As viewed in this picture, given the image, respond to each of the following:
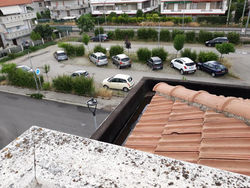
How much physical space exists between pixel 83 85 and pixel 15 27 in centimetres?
2760

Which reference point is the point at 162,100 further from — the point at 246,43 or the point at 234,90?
the point at 246,43

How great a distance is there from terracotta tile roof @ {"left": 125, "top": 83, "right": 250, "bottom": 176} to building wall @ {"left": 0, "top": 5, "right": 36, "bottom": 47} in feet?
122

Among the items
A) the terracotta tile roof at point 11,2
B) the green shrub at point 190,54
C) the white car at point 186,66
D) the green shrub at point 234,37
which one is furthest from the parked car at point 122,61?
the terracotta tile roof at point 11,2

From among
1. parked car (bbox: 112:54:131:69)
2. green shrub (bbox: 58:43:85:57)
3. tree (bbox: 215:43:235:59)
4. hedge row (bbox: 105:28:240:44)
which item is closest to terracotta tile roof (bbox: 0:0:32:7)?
green shrub (bbox: 58:43:85:57)

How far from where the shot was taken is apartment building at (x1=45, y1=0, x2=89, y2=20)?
55906 millimetres

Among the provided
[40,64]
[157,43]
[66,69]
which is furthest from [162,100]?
[157,43]

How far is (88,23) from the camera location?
36781 mm

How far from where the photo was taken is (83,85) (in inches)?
707

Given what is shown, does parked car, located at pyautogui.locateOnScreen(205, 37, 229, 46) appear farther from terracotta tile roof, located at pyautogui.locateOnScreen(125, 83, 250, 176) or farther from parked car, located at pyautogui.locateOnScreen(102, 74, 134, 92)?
terracotta tile roof, located at pyautogui.locateOnScreen(125, 83, 250, 176)

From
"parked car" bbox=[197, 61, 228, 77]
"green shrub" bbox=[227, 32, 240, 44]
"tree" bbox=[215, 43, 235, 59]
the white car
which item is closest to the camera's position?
"parked car" bbox=[197, 61, 228, 77]

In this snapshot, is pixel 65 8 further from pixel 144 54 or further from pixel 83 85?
pixel 83 85

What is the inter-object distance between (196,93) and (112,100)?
11948 millimetres

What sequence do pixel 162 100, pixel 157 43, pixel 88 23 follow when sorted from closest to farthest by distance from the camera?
1. pixel 162 100
2. pixel 157 43
3. pixel 88 23

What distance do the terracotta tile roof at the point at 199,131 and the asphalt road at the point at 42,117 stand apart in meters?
8.39
